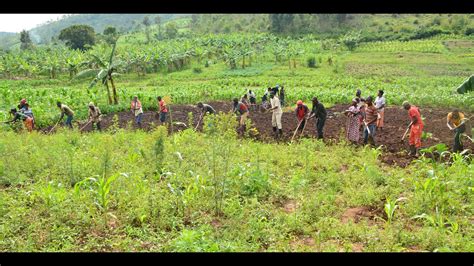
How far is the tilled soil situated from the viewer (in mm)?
9523

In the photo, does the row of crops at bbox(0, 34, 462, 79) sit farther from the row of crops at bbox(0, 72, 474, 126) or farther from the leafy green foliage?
the row of crops at bbox(0, 72, 474, 126)

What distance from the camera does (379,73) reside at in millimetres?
27484

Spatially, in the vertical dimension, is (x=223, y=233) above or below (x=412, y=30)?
below

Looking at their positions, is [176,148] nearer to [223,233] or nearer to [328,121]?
[223,233]

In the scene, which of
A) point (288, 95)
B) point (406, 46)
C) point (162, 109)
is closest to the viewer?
point (162, 109)

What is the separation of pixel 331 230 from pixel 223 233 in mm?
1319

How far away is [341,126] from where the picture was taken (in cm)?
1204

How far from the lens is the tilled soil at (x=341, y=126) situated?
9523 mm

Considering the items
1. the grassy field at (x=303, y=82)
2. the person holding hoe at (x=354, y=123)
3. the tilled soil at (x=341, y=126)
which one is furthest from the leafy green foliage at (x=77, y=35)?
the person holding hoe at (x=354, y=123)

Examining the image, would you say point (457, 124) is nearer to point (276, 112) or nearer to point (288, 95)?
point (276, 112)

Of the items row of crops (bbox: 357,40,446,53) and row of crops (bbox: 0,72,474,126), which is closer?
row of crops (bbox: 0,72,474,126)

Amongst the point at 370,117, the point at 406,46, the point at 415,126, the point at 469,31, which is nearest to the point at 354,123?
the point at 370,117

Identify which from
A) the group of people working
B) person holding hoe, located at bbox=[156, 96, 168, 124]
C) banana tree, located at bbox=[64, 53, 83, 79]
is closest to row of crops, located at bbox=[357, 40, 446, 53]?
banana tree, located at bbox=[64, 53, 83, 79]
